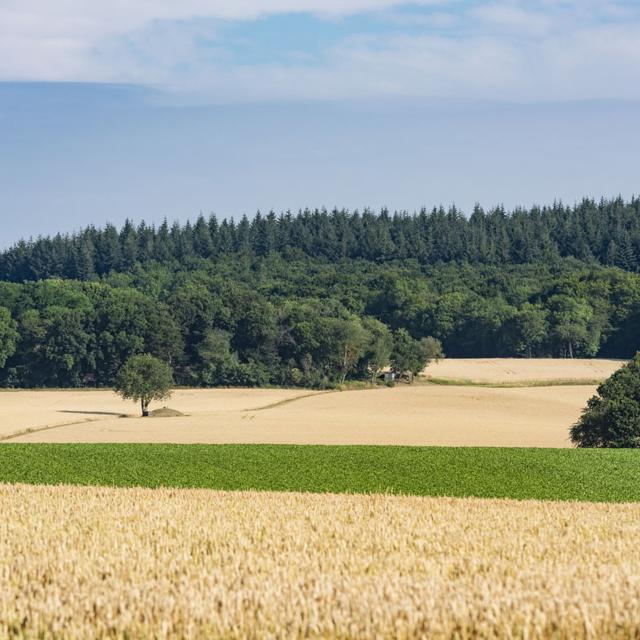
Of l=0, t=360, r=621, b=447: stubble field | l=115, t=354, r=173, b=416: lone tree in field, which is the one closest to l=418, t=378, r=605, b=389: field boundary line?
l=0, t=360, r=621, b=447: stubble field

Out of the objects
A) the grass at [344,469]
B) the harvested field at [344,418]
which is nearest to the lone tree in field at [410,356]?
the harvested field at [344,418]

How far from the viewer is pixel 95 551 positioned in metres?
13.8

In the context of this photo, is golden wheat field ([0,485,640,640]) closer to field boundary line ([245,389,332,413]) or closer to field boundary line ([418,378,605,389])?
field boundary line ([245,389,332,413])

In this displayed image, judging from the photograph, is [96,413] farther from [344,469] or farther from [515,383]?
[344,469]

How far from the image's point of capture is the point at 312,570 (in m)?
12.5

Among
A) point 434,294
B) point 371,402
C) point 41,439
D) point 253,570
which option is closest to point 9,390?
point 371,402

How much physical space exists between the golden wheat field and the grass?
990cm

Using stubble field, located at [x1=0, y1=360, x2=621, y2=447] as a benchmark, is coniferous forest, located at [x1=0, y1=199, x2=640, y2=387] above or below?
above

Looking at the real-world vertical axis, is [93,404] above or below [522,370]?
below

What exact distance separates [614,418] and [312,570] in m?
38.2

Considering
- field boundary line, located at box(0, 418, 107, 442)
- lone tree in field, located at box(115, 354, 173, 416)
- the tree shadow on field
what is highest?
lone tree in field, located at box(115, 354, 173, 416)

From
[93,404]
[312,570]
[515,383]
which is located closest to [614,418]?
[312,570]

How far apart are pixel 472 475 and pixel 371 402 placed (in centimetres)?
5097

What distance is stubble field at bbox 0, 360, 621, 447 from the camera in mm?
58156
